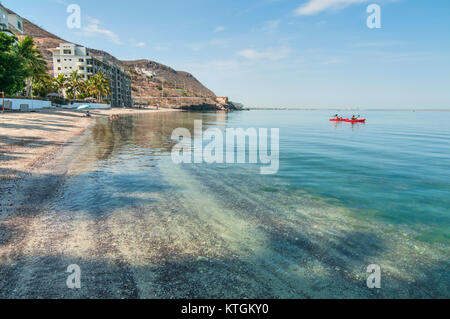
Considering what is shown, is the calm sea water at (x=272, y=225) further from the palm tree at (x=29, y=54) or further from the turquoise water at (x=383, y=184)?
the palm tree at (x=29, y=54)

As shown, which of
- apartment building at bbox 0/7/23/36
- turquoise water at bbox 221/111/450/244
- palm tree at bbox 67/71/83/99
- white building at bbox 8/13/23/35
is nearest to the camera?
turquoise water at bbox 221/111/450/244

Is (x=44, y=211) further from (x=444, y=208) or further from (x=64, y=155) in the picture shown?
(x=444, y=208)

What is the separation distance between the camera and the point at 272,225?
701 centimetres

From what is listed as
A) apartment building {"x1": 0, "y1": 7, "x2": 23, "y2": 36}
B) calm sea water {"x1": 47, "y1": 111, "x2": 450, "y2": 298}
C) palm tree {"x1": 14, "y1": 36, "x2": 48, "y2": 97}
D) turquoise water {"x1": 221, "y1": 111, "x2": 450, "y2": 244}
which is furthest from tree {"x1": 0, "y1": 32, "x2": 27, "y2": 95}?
turquoise water {"x1": 221, "y1": 111, "x2": 450, "y2": 244}

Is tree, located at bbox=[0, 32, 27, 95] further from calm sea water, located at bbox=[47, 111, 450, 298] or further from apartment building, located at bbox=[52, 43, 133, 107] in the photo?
apartment building, located at bbox=[52, 43, 133, 107]

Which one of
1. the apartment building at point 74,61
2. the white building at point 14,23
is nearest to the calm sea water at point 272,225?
the white building at point 14,23

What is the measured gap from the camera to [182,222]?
22.9 feet

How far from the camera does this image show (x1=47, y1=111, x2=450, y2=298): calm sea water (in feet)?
15.3

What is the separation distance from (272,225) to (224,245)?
179 centimetres

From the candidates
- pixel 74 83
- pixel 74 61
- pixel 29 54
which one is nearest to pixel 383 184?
pixel 29 54

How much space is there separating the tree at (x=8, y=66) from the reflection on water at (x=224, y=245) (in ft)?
135

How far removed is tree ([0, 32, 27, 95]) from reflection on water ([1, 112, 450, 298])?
135 feet

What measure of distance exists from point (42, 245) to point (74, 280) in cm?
166

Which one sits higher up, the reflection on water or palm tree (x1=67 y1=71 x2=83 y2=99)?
palm tree (x1=67 y1=71 x2=83 y2=99)
